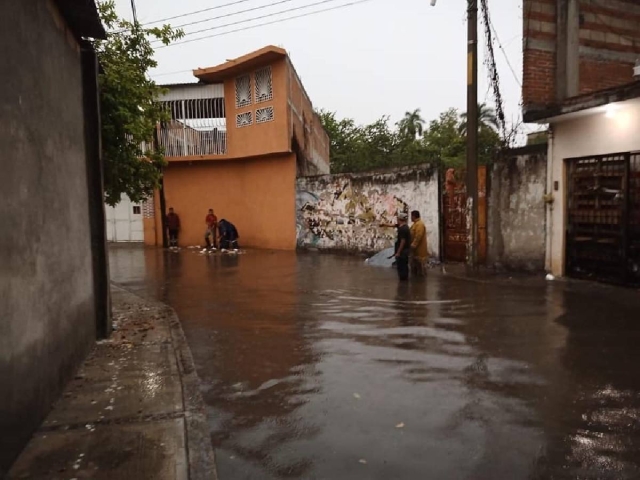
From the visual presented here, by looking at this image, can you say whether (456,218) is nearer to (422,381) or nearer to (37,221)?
(422,381)

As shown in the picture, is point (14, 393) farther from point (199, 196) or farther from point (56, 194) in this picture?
point (199, 196)

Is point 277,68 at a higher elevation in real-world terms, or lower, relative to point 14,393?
higher

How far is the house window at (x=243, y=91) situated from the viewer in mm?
20062

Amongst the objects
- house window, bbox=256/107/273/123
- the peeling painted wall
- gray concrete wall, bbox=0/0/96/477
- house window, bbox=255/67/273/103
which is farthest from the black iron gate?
house window, bbox=255/67/273/103

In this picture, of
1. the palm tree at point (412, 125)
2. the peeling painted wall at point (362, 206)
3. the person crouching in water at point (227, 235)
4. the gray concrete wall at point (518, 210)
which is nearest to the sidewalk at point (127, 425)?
the gray concrete wall at point (518, 210)

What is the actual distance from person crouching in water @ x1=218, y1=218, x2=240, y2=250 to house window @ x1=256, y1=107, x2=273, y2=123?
12.8 feet

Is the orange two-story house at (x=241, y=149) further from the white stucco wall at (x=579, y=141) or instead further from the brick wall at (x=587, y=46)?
the white stucco wall at (x=579, y=141)

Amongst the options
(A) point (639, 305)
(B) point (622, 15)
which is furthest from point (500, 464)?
(B) point (622, 15)

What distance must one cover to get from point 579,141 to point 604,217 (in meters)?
1.53

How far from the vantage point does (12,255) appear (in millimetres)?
3531

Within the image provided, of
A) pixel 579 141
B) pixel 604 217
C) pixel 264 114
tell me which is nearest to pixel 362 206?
pixel 264 114

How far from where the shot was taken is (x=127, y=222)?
24.3 metres

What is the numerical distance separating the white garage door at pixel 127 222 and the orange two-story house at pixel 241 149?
0.68 metres

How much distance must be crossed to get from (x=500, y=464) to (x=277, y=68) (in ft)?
56.7
